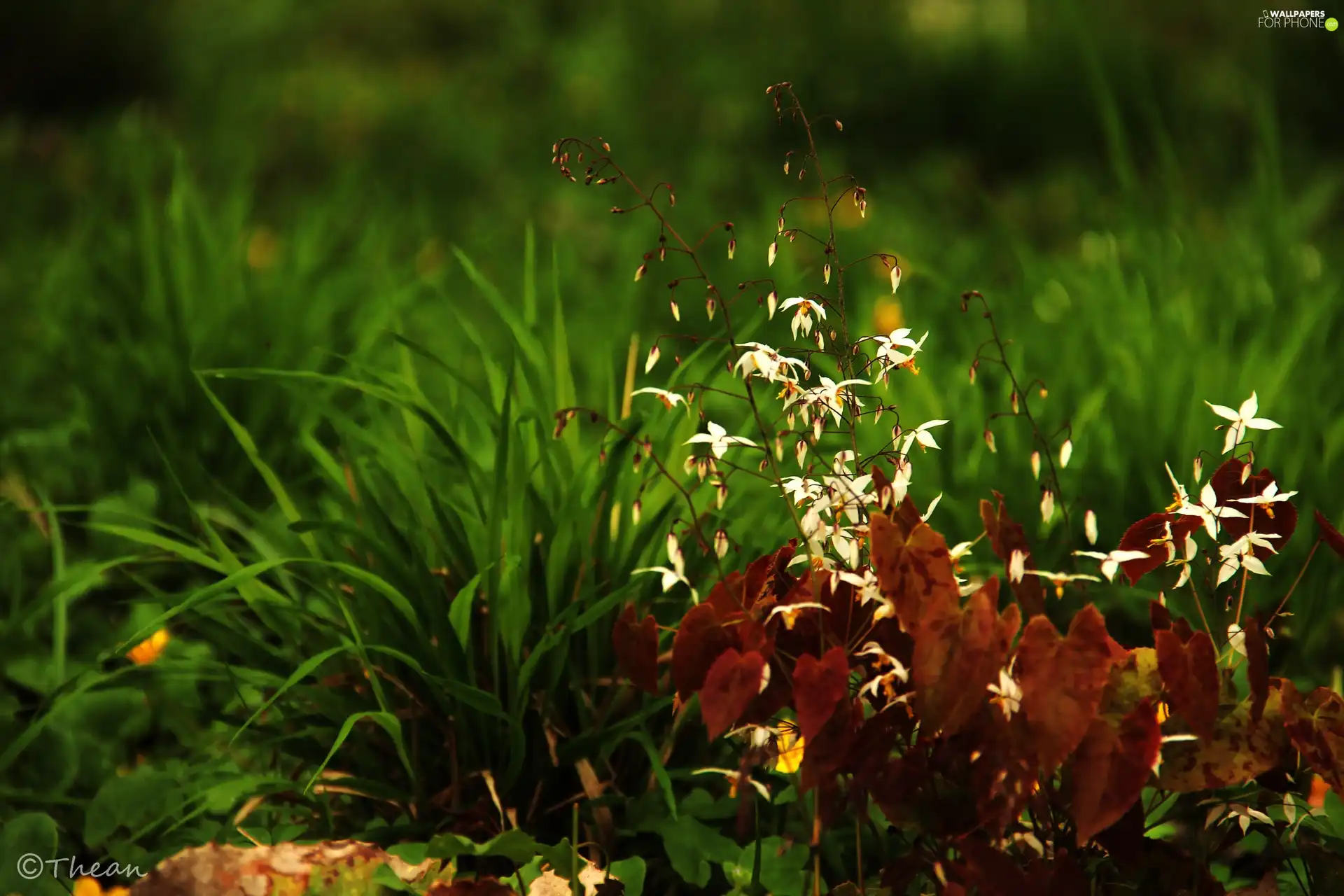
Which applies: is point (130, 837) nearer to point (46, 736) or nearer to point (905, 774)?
point (46, 736)

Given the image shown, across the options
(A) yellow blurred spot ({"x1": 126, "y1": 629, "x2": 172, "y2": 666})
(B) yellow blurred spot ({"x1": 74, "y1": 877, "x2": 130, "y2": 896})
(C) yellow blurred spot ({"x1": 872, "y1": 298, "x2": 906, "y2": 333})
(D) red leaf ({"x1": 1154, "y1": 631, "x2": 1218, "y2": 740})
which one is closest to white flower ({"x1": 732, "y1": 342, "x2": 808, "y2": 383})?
(D) red leaf ({"x1": 1154, "y1": 631, "x2": 1218, "y2": 740})

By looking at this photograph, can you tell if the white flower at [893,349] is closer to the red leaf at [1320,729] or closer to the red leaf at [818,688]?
the red leaf at [818,688]

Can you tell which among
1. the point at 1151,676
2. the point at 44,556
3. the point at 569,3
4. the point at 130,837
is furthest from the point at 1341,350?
the point at 569,3

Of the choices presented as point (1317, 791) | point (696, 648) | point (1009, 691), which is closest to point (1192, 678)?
point (1009, 691)

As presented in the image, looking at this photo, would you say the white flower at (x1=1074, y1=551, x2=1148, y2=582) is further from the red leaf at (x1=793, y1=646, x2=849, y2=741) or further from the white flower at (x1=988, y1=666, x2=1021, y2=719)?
the red leaf at (x1=793, y1=646, x2=849, y2=741)

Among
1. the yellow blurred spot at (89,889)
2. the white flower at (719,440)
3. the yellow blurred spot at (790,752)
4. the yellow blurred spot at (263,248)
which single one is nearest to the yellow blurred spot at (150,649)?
the yellow blurred spot at (89,889)

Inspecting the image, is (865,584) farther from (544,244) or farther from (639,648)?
(544,244)
